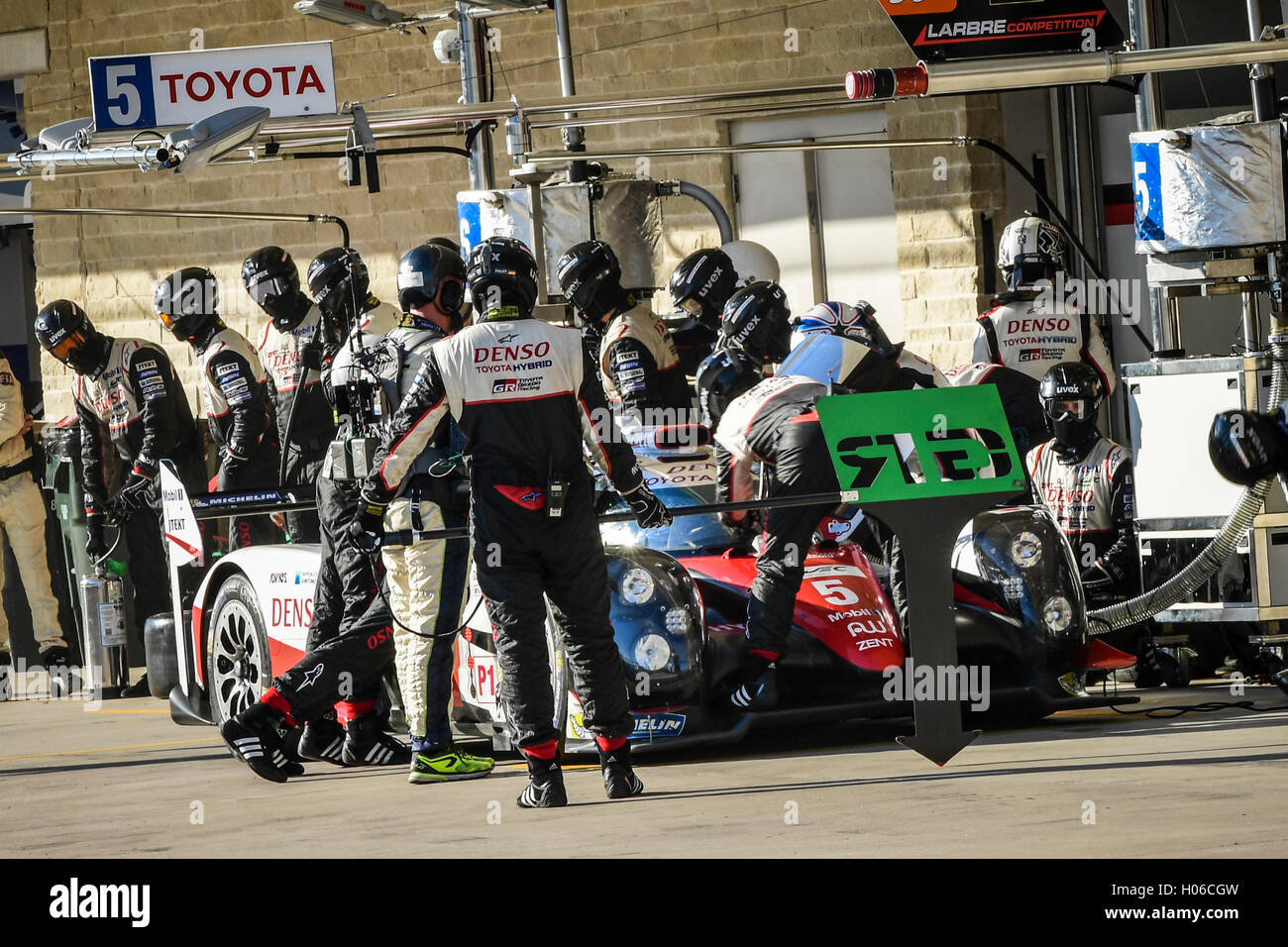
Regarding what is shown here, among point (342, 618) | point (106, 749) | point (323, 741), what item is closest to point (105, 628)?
point (106, 749)

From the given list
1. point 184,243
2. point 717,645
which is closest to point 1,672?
point 184,243

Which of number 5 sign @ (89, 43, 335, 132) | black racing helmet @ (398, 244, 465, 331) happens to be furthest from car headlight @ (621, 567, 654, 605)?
number 5 sign @ (89, 43, 335, 132)

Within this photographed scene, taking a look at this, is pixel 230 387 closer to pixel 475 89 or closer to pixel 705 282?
pixel 475 89

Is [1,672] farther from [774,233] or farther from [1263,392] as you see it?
[1263,392]

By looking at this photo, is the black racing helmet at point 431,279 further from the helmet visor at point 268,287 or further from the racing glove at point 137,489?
the racing glove at point 137,489

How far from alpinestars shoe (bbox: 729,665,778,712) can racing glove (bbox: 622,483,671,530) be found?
91 cm

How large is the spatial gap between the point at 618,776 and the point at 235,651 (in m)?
2.86

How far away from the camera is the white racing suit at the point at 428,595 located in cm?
785

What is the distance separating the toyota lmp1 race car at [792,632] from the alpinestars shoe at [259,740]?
0.76 metres

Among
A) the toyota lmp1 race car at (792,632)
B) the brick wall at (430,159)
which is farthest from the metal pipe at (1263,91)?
the brick wall at (430,159)

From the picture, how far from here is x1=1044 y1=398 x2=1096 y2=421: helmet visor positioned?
376 inches

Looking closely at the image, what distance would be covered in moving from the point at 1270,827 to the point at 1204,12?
30.3ft
